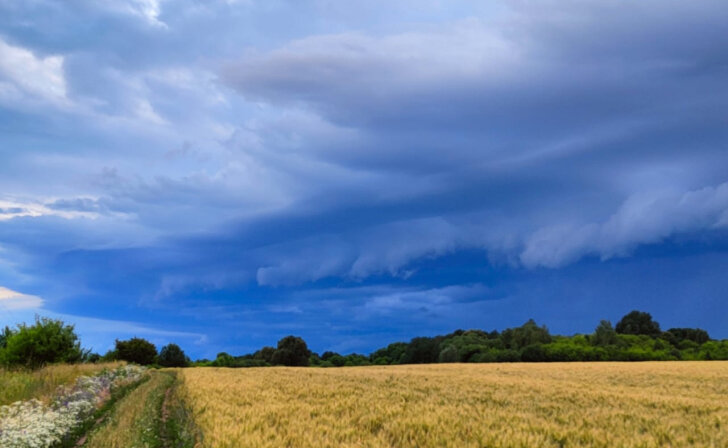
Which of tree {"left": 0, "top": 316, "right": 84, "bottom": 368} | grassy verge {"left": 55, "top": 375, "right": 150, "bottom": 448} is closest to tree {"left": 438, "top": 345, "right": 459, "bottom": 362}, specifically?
tree {"left": 0, "top": 316, "right": 84, "bottom": 368}

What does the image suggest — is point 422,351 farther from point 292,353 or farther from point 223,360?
point 223,360

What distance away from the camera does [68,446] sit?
50.4ft

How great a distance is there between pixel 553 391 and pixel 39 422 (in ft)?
61.3

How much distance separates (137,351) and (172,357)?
14.8 meters

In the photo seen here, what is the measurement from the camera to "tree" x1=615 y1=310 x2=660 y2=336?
138m

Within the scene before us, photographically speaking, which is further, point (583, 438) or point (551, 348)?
point (551, 348)

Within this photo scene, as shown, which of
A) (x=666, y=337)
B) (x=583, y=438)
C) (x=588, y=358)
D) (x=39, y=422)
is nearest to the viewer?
(x=583, y=438)

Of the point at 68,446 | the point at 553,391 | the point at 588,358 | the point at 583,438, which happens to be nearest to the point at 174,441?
the point at 68,446

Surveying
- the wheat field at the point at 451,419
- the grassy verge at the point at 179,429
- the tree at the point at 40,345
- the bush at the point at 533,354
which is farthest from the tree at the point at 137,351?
the wheat field at the point at 451,419

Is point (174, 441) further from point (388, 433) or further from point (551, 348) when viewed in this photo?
point (551, 348)

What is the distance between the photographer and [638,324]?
140m

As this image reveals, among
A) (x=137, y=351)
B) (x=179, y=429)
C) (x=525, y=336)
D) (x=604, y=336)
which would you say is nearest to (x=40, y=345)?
(x=179, y=429)

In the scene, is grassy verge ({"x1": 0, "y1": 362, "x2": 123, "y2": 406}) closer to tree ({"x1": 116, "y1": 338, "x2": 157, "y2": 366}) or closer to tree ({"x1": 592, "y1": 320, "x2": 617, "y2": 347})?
tree ({"x1": 116, "y1": 338, "x2": 157, "y2": 366})

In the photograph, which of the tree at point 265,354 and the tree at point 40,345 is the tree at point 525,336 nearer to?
the tree at point 265,354
